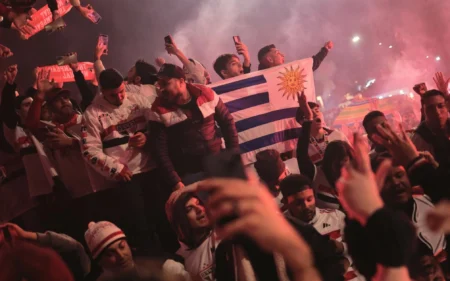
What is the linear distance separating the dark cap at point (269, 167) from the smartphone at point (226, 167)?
2244 mm

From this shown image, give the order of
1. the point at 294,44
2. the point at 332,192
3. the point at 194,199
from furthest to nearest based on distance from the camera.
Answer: the point at 294,44, the point at 332,192, the point at 194,199

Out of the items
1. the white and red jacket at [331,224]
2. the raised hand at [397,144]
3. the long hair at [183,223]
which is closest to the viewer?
the raised hand at [397,144]

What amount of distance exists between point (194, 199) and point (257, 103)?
198 cm

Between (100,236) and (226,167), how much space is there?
1756mm

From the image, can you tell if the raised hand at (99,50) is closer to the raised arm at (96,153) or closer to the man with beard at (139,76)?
the man with beard at (139,76)

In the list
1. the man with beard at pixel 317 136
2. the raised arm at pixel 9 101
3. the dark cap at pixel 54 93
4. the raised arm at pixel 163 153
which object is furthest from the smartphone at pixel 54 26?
the man with beard at pixel 317 136

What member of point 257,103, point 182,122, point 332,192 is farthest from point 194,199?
point 257,103

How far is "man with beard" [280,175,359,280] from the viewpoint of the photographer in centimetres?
291

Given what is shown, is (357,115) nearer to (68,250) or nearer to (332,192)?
(332,192)

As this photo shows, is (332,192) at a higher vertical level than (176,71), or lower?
lower

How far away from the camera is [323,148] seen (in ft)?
12.9

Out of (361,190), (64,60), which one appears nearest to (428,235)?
(361,190)

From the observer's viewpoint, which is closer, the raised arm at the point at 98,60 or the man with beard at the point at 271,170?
the man with beard at the point at 271,170

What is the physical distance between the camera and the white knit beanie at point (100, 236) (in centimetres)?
271
